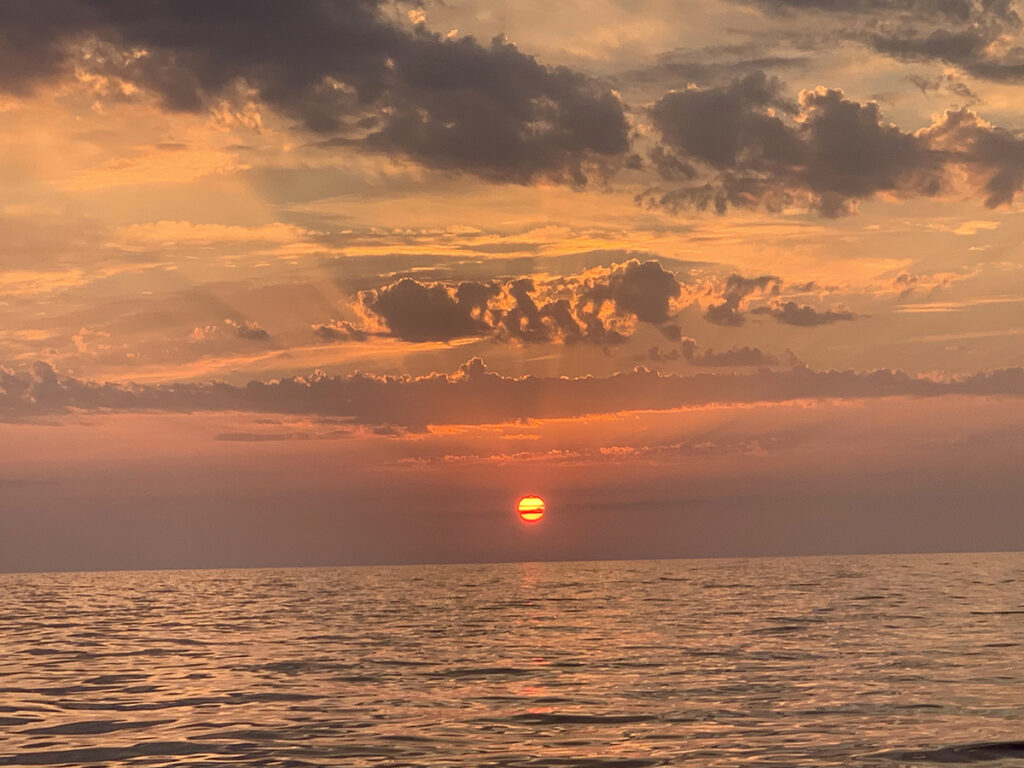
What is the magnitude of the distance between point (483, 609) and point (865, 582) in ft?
145

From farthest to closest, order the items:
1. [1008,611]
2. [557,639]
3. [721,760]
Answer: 1. [1008,611]
2. [557,639]
3. [721,760]

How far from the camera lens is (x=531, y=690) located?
34.0 m

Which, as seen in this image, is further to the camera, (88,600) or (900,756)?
(88,600)

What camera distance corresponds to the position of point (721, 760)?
76.3 ft

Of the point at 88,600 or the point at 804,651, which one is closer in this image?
the point at 804,651

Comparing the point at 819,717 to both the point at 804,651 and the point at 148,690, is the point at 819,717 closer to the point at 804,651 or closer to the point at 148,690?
the point at 804,651

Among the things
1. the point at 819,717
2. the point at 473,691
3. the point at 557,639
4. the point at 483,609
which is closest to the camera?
the point at 819,717

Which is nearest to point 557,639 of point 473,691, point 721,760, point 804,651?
point 804,651

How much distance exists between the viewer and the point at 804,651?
4334 centimetres

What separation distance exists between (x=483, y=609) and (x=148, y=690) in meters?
44.9

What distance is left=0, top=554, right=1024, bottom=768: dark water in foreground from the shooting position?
976 inches

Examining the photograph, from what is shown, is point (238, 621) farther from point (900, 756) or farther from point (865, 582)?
point (865, 582)

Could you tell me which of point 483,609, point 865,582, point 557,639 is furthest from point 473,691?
point 865,582

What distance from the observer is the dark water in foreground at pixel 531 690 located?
24781 millimetres
